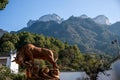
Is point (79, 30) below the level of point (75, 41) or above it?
above

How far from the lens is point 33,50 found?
664cm

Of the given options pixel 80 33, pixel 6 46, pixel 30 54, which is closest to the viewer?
pixel 30 54

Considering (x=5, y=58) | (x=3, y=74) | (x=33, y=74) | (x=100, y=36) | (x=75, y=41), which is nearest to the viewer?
(x=33, y=74)

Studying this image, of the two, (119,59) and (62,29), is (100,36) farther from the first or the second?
(119,59)

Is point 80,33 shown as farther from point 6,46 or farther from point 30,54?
point 30,54

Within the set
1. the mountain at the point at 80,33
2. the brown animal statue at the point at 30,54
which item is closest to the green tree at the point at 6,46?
the brown animal statue at the point at 30,54

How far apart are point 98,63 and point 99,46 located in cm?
3734

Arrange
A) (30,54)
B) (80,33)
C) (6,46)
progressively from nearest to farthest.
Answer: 1. (30,54)
2. (6,46)
3. (80,33)

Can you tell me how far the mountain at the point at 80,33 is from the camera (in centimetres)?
5978

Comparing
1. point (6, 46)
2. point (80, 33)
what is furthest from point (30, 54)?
point (80, 33)

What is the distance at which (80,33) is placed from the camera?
2741 inches

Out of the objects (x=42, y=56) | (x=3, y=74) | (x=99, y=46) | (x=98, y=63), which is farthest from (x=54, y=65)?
(x=99, y=46)

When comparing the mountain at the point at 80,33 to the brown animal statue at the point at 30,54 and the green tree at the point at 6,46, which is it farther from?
the brown animal statue at the point at 30,54

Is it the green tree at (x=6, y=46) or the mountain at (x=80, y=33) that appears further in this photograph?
the mountain at (x=80, y=33)
